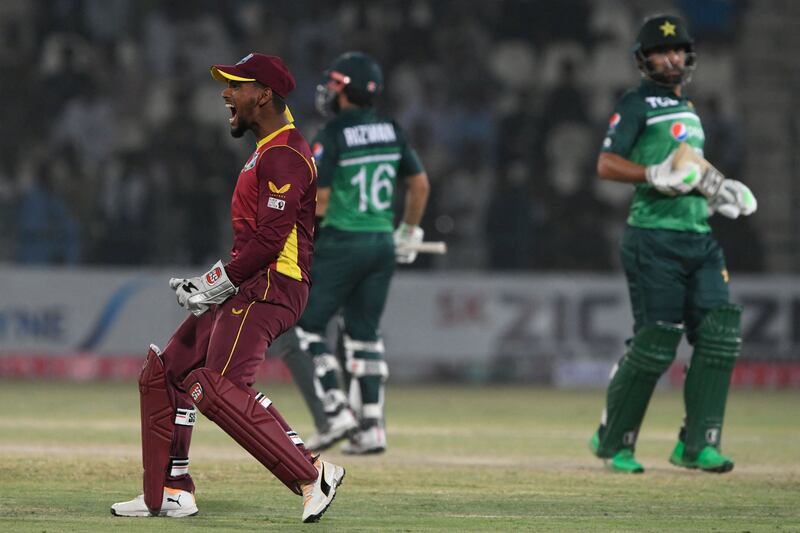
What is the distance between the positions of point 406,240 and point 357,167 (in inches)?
29.9

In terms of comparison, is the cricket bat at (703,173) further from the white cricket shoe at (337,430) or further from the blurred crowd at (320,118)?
the blurred crowd at (320,118)

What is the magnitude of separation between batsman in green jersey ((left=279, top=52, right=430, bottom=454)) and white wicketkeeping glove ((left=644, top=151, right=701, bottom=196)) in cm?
197

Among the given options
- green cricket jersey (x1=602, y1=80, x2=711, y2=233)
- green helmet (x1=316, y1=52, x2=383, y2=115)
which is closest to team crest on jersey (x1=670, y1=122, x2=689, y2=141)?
green cricket jersey (x1=602, y1=80, x2=711, y2=233)

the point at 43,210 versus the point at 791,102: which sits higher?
the point at 791,102

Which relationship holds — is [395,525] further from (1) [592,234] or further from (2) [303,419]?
(1) [592,234]

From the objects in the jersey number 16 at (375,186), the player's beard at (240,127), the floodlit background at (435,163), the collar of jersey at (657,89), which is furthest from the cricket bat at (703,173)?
the floodlit background at (435,163)

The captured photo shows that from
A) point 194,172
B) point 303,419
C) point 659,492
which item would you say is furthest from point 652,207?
point 194,172

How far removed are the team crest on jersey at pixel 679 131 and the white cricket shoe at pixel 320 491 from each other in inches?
129

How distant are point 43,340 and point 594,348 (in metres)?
5.93

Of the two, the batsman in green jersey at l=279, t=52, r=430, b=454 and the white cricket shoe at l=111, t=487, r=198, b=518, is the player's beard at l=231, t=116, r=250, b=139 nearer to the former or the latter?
the white cricket shoe at l=111, t=487, r=198, b=518

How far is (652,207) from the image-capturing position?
27.7 ft

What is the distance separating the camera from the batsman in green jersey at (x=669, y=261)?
8336 mm

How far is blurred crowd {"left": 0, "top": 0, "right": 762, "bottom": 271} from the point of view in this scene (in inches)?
654

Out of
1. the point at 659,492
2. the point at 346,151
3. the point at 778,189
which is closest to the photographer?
the point at 659,492
